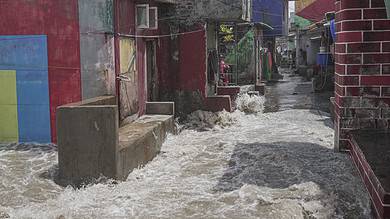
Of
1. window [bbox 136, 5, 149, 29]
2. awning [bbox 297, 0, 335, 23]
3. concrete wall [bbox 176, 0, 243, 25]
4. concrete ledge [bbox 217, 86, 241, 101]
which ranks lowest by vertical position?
concrete ledge [bbox 217, 86, 241, 101]

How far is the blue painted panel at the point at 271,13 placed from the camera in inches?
1088

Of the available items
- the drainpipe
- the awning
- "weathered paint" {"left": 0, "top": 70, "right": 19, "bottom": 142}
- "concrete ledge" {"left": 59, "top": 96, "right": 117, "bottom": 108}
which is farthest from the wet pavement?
"weathered paint" {"left": 0, "top": 70, "right": 19, "bottom": 142}

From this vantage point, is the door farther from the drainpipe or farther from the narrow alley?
the drainpipe

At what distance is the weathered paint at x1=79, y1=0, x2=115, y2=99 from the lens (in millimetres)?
10562

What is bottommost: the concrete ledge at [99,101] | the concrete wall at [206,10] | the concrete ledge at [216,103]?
the concrete ledge at [216,103]

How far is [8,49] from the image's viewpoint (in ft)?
36.0

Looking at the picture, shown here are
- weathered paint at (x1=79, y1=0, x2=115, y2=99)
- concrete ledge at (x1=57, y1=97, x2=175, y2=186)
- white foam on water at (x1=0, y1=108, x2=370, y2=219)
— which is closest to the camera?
white foam on water at (x1=0, y1=108, x2=370, y2=219)

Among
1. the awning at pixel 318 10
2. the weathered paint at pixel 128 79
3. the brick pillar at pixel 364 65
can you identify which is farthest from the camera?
the awning at pixel 318 10

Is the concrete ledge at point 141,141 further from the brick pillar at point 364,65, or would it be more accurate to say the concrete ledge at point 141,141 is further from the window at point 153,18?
the brick pillar at point 364,65

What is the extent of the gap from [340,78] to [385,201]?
2363 mm

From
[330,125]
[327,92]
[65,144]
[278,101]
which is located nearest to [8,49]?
[65,144]

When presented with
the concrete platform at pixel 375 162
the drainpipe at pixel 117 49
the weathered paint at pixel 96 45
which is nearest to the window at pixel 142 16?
the drainpipe at pixel 117 49

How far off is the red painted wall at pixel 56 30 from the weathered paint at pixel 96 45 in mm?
138

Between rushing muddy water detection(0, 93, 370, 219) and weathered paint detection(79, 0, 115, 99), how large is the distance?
1.70 m
